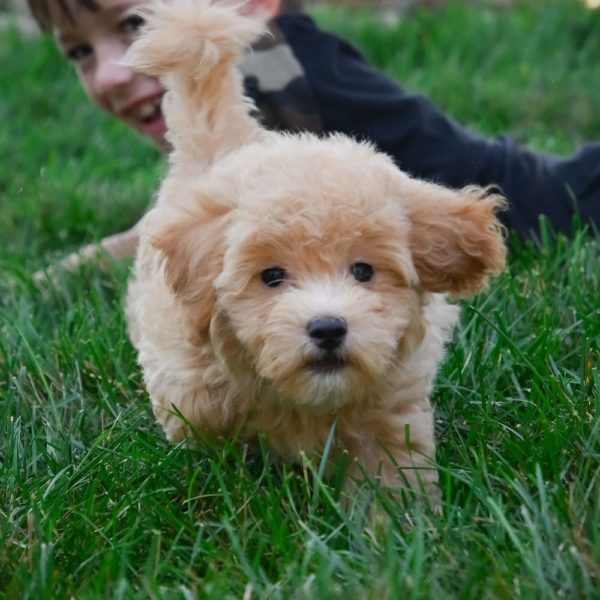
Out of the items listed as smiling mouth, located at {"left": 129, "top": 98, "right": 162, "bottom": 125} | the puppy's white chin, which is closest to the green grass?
the puppy's white chin

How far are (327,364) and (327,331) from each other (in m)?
0.08

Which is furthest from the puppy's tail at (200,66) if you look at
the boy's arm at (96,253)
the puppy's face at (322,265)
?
the boy's arm at (96,253)

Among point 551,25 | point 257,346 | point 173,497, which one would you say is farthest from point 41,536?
point 551,25

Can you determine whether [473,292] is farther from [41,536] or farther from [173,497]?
[41,536]

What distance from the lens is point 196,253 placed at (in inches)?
94.2

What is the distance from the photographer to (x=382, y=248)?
7.55ft

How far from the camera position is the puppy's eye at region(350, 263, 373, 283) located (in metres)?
2.29

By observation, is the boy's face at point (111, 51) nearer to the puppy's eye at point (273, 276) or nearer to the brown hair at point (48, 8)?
the brown hair at point (48, 8)

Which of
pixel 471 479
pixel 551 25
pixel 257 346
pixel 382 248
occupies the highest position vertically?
pixel 382 248

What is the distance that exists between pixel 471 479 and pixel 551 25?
5.06m

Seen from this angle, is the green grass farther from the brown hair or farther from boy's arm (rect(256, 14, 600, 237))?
the brown hair

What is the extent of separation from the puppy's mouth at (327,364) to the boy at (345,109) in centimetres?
194

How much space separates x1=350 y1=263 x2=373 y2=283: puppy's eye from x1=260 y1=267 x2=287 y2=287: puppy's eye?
13cm

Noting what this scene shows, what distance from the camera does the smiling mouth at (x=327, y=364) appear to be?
86.7 inches
